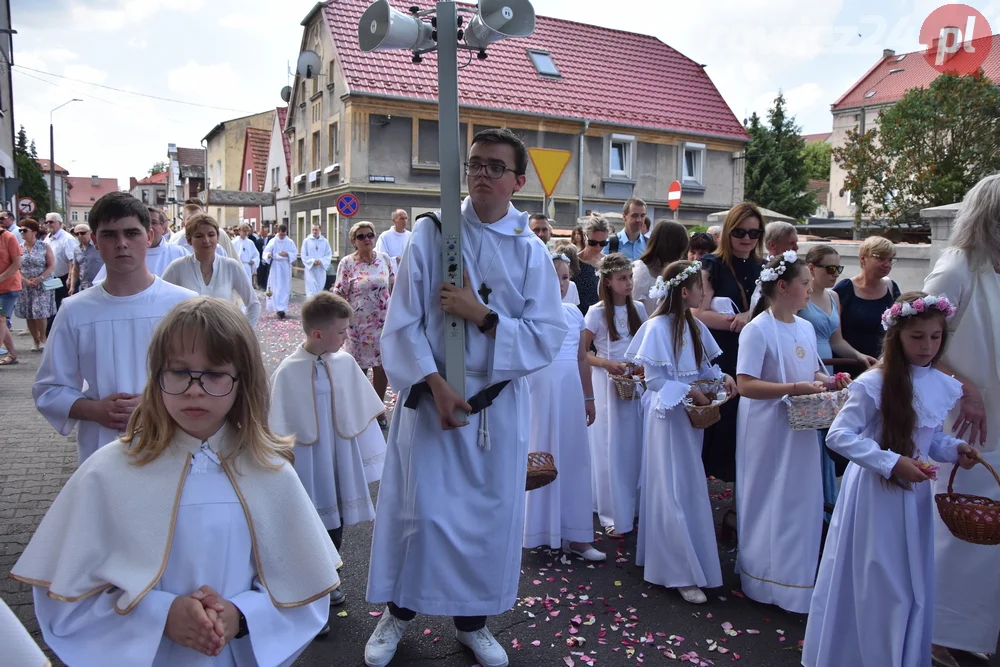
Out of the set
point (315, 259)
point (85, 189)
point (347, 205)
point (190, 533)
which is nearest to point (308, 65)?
point (347, 205)

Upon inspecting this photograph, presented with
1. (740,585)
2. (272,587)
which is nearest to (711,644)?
(740,585)

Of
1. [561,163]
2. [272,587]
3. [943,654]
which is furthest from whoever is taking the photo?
[561,163]

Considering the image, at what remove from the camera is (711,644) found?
398cm

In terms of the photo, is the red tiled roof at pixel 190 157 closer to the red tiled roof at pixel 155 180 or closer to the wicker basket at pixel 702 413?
the red tiled roof at pixel 155 180

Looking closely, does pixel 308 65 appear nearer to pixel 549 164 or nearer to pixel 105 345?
pixel 549 164

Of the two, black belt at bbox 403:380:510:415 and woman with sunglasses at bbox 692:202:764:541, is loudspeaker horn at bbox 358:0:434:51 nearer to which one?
black belt at bbox 403:380:510:415

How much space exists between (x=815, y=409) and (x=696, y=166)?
27.7 metres

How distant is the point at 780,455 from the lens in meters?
4.45

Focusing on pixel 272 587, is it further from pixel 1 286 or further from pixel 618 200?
pixel 618 200

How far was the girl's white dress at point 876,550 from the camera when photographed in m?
3.40

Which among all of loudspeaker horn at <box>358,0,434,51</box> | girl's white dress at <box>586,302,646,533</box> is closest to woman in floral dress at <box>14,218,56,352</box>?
girl's white dress at <box>586,302,646,533</box>

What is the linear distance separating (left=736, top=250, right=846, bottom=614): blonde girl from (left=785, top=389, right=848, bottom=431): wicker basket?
142 mm

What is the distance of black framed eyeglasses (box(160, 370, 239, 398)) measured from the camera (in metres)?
2.10

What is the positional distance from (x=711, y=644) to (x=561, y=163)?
6.36 metres
